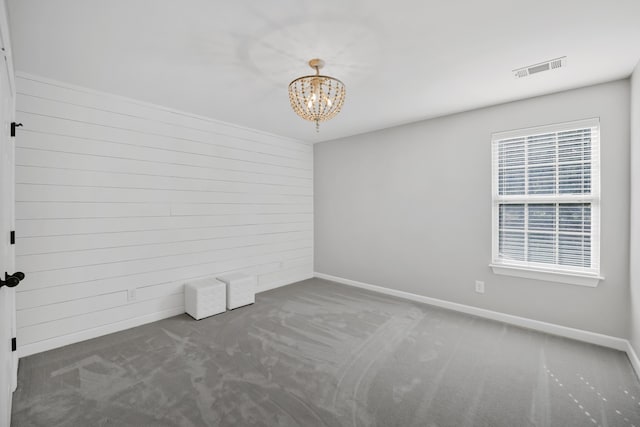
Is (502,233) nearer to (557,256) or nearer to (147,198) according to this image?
(557,256)

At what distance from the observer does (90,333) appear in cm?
295

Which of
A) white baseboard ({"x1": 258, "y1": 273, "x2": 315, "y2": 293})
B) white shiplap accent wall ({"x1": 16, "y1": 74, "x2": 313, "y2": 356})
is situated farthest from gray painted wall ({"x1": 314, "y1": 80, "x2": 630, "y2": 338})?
white shiplap accent wall ({"x1": 16, "y1": 74, "x2": 313, "y2": 356})

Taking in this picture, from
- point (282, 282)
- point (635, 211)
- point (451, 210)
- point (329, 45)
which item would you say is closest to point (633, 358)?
point (635, 211)

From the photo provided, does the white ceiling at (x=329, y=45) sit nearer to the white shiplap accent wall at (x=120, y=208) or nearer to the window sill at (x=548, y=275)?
the white shiplap accent wall at (x=120, y=208)

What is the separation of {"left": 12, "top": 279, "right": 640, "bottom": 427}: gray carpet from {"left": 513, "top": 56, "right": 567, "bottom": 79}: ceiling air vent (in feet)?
8.36

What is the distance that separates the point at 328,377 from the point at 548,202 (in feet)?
9.42

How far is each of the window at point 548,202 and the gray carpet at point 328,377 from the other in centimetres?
74

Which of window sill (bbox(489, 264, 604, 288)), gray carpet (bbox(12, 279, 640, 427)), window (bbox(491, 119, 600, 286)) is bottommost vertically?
gray carpet (bbox(12, 279, 640, 427))

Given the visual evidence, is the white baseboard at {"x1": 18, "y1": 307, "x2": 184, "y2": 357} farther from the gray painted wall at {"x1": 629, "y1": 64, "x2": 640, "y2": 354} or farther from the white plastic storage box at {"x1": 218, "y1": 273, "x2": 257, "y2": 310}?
the gray painted wall at {"x1": 629, "y1": 64, "x2": 640, "y2": 354}

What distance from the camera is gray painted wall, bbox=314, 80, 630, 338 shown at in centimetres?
275

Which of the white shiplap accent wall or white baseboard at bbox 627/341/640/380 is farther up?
the white shiplap accent wall

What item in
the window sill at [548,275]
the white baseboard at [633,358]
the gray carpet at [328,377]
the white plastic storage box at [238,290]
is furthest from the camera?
the white plastic storage box at [238,290]

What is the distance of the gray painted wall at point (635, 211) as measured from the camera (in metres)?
2.40

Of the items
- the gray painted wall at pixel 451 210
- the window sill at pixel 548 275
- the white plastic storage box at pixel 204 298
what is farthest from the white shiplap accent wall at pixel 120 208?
the window sill at pixel 548 275
